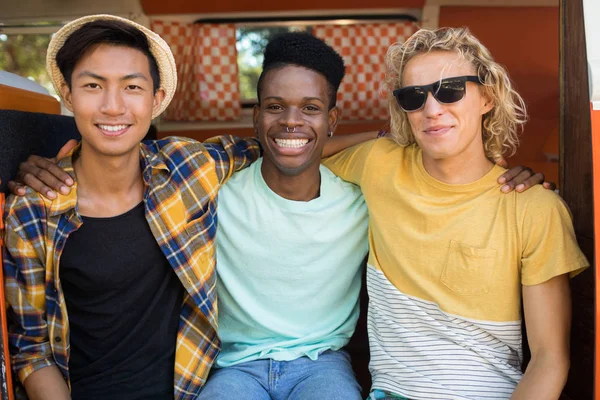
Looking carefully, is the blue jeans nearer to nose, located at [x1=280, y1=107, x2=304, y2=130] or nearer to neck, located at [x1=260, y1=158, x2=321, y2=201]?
neck, located at [x1=260, y1=158, x2=321, y2=201]

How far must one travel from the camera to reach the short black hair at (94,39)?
2.27 m

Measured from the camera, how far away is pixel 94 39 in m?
2.28

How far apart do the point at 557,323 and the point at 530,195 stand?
0.42 meters

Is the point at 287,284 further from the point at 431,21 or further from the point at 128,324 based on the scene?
the point at 431,21

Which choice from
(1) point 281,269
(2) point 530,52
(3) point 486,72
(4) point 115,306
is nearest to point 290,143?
(1) point 281,269

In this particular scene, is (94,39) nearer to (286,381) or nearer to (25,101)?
(25,101)

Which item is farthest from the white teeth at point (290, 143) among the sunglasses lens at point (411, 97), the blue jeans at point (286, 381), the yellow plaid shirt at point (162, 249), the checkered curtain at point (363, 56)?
the checkered curtain at point (363, 56)

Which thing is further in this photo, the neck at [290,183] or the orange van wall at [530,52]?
the orange van wall at [530,52]

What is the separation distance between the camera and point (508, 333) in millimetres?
2188

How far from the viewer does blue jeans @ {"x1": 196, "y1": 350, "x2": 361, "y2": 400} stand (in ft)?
7.51

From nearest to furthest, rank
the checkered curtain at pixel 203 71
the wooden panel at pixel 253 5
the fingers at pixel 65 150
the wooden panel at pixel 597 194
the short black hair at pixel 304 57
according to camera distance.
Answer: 1. the wooden panel at pixel 597 194
2. the fingers at pixel 65 150
3. the short black hair at pixel 304 57
4. the wooden panel at pixel 253 5
5. the checkered curtain at pixel 203 71

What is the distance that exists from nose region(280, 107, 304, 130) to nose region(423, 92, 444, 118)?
527 mm

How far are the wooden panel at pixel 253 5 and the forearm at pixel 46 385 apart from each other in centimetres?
344

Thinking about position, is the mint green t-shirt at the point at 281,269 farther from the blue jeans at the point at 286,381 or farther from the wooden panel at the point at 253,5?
the wooden panel at the point at 253,5
